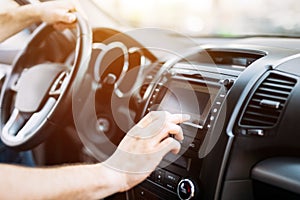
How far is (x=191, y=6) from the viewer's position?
1.72 metres

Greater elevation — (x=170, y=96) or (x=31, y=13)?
(x=31, y=13)

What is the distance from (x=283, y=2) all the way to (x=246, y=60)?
0.87 feet

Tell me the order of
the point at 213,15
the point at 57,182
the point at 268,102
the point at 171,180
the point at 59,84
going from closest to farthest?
the point at 57,182 < the point at 268,102 < the point at 171,180 < the point at 59,84 < the point at 213,15

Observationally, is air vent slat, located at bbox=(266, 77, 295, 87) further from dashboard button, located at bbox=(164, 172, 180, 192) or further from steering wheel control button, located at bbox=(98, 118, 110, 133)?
steering wheel control button, located at bbox=(98, 118, 110, 133)

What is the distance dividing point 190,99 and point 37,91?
496mm

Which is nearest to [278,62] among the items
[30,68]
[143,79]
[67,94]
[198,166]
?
[198,166]

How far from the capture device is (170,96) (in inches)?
51.4

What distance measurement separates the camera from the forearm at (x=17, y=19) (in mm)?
1460

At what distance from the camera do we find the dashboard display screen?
3.94ft

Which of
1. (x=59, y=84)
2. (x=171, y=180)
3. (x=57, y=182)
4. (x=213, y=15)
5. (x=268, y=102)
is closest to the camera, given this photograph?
(x=57, y=182)

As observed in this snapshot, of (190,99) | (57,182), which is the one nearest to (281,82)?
(190,99)

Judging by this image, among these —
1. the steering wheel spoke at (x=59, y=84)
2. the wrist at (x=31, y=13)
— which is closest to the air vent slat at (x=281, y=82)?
the steering wheel spoke at (x=59, y=84)

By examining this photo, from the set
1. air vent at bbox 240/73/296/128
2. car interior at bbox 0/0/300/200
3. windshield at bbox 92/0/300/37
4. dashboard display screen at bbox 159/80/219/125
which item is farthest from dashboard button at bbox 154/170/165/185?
windshield at bbox 92/0/300/37

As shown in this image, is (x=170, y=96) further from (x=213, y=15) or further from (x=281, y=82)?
(x=213, y=15)
